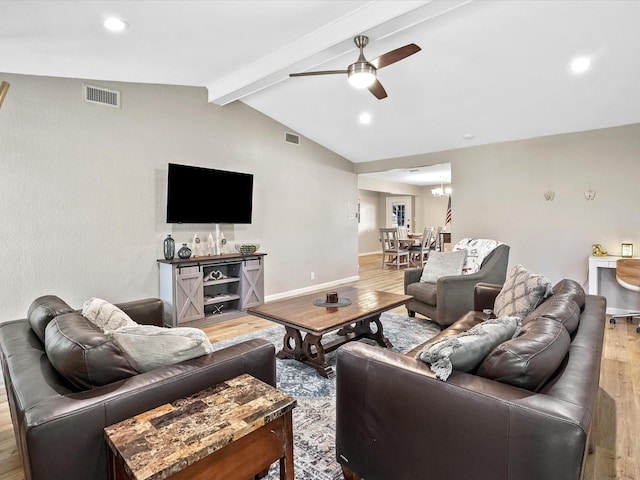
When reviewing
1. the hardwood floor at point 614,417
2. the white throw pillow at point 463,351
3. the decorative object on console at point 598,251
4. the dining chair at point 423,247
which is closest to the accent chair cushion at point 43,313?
the hardwood floor at point 614,417

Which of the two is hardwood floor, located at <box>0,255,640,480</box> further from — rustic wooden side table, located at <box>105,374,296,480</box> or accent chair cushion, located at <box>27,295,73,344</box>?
rustic wooden side table, located at <box>105,374,296,480</box>

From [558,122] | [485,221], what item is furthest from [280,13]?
[485,221]

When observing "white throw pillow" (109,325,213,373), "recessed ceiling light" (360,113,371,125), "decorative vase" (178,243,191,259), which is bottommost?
"white throw pillow" (109,325,213,373)

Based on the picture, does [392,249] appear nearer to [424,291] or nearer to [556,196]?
[556,196]

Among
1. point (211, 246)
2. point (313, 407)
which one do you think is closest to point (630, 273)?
point (313, 407)

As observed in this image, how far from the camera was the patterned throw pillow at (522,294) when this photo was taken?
228cm

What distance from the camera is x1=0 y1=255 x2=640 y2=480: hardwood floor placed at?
175 cm

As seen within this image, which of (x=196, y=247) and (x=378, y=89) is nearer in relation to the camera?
(x=378, y=89)

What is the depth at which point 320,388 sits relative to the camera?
256cm

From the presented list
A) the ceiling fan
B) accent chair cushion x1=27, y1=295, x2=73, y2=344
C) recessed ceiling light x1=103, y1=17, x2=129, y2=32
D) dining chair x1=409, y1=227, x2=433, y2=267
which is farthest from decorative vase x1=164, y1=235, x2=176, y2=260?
dining chair x1=409, y1=227, x2=433, y2=267

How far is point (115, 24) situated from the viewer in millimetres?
2422

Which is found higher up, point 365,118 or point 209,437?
point 365,118

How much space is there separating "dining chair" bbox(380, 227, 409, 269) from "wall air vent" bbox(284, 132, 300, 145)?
397cm

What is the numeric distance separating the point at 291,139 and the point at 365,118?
1.33 metres
